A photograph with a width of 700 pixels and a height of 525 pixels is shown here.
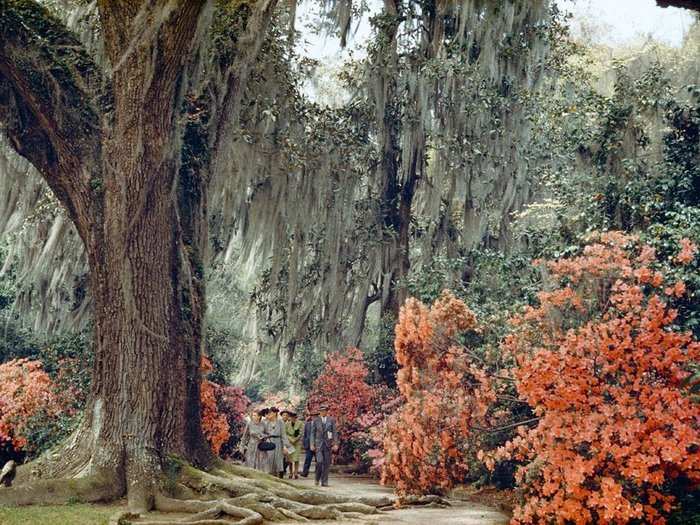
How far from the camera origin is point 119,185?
843 cm

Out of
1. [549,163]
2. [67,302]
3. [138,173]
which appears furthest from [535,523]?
[549,163]

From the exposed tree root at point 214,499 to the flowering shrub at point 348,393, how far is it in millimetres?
7263

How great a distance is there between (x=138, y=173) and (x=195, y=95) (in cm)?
148

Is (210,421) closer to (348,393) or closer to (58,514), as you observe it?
(348,393)

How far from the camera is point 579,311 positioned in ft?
25.8

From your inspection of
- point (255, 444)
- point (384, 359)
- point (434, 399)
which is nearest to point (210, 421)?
point (255, 444)

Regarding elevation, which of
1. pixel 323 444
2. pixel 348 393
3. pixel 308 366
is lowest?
pixel 323 444

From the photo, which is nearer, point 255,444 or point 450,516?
point 450,516

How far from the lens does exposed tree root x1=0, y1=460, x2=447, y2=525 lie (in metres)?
7.66

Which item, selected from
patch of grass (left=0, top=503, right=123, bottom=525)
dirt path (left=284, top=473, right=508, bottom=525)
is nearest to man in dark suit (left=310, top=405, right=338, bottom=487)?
dirt path (left=284, top=473, right=508, bottom=525)

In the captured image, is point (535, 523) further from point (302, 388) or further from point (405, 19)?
point (302, 388)

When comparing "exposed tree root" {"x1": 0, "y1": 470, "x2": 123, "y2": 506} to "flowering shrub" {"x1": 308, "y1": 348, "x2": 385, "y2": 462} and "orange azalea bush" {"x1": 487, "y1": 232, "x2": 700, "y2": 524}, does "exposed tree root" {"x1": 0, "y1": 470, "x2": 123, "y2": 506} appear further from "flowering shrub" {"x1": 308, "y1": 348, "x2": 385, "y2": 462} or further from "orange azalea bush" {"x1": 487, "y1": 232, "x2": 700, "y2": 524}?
"flowering shrub" {"x1": 308, "y1": 348, "x2": 385, "y2": 462}

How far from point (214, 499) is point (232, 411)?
7.93 m

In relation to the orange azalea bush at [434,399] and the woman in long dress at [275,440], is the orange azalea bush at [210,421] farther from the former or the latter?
the orange azalea bush at [434,399]
